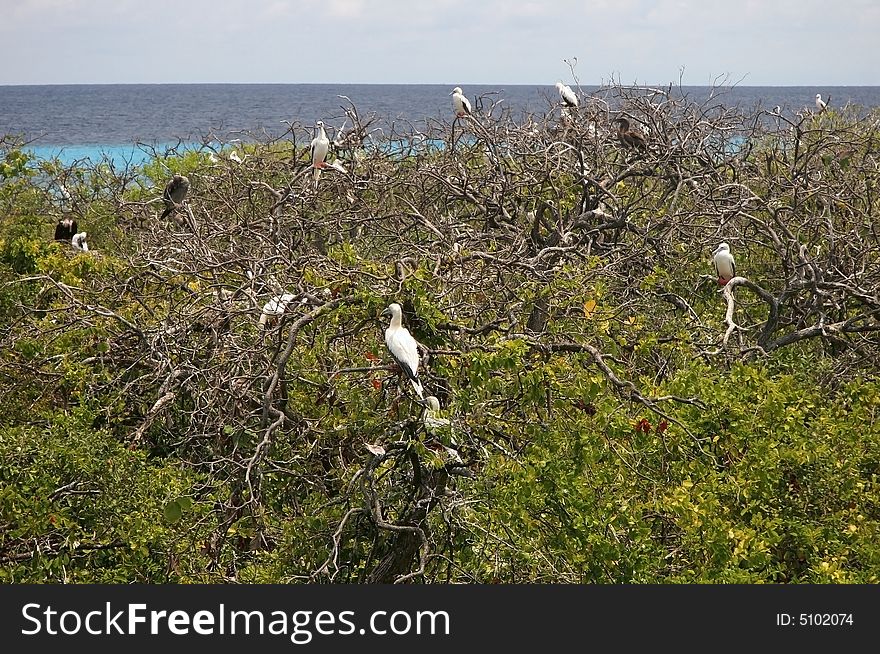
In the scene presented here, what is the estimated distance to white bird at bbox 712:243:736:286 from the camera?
6.36 m

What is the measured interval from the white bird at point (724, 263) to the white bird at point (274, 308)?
9.41 feet

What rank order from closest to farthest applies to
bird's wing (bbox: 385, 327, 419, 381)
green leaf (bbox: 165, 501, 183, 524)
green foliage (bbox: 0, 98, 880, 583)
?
green foliage (bbox: 0, 98, 880, 583)
bird's wing (bbox: 385, 327, 419, 381)
green leaf (bbox: 165, 501, 183, 524)

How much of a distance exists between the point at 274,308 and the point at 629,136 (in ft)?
11.1

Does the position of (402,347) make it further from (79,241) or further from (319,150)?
(79,241)

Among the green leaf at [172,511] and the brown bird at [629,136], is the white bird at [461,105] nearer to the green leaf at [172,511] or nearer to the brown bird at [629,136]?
the brown bird at [629,136]

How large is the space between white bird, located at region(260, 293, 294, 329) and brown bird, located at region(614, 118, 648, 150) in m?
3.33

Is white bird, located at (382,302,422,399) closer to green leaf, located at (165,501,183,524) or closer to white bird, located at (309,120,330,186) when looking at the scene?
green leaf, located at (165,501,183,524)

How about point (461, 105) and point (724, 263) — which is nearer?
point (724, 263)

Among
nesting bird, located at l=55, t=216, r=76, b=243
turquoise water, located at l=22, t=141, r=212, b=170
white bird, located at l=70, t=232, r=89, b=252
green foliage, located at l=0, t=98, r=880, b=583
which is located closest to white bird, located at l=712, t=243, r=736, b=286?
green foliage, located at l=0, t=98, r=880, b=583

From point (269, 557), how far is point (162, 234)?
2846mm

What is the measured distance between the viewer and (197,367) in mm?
4930

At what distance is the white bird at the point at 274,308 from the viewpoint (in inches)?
183

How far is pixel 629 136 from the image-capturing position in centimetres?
723

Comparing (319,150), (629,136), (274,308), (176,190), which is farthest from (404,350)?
(629,136)
